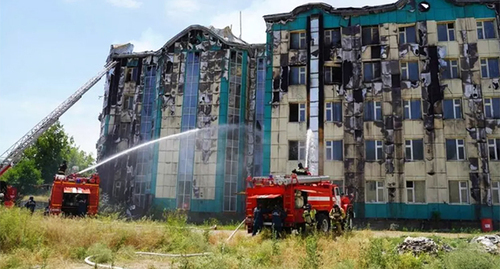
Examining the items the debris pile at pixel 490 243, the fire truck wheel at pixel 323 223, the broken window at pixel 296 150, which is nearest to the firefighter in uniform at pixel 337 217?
the fire truck wheel at pixel 323 223

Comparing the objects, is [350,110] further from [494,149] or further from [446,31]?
[494,149]

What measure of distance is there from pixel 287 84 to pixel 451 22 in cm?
1374

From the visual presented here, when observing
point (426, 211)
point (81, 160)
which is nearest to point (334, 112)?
point (426, 211)

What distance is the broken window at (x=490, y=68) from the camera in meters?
28.4

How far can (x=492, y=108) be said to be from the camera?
2788 cm

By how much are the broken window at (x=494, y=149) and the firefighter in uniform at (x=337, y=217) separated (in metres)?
16.2

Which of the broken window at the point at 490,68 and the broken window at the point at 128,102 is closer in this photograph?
the broken window at the point at 490,68

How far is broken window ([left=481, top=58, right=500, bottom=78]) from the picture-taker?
93.3 feet

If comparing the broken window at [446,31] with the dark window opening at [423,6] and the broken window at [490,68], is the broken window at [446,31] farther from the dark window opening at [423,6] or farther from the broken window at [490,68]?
the broken window at [490,68]

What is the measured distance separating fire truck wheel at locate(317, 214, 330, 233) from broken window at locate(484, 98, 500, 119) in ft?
59.1

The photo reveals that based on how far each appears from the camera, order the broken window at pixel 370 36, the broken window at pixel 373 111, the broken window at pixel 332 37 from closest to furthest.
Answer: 1. the broken window at pixel 373 111
2. the broken window at pixel 370 36
3. the broken window at pixel 332 37

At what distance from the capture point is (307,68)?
3117 centimetres

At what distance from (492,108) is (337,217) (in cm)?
1833

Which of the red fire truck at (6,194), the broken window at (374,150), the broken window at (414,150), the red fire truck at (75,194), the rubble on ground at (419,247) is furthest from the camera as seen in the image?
the broken window at (374,150)
